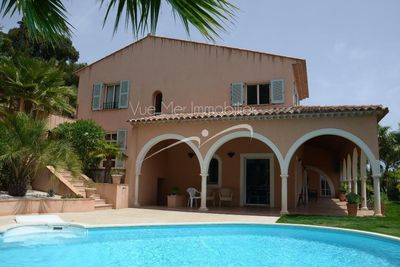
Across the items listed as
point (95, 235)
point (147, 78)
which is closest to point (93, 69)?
point (147, 78)

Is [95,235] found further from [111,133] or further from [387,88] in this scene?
[387,88]

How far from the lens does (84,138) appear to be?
17234 millimetres

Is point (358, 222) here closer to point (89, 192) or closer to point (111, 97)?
point (89, 192)

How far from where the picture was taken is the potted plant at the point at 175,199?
58.2 ft

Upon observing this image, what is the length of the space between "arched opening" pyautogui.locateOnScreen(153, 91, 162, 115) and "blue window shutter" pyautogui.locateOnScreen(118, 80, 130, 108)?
164 centimetres

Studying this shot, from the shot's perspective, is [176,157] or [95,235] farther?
[176,157]

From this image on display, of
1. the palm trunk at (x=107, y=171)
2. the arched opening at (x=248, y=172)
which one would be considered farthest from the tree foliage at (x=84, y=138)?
the arched opening at (x=248, y=172)

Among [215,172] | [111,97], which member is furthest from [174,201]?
[111,97]

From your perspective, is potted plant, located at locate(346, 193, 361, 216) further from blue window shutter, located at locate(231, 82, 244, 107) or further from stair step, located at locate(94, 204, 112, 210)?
stair step, located at locate(94, 204, 112, 210)

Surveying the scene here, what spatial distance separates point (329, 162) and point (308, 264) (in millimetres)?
21325

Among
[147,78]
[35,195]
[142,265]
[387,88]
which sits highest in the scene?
[147,78]

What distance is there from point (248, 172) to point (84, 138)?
330 inches

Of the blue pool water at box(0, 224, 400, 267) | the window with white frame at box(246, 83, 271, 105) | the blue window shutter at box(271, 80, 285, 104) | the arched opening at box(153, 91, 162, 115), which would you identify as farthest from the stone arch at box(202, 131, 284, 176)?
the arched opening at box(153, 91, 162, 115)

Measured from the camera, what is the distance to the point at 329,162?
88.9ft
